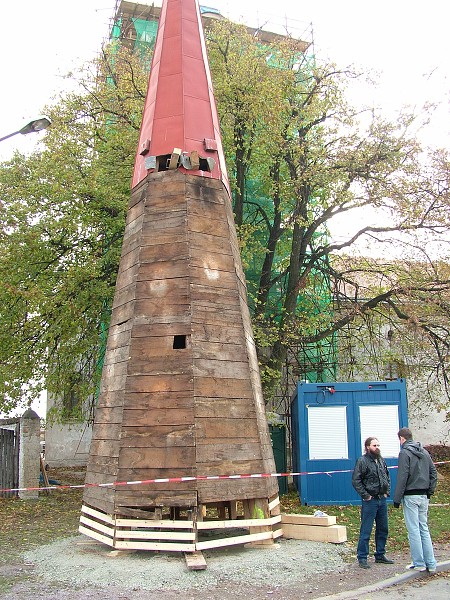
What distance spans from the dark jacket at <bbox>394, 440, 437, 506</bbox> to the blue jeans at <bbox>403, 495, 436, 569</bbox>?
0.34ft

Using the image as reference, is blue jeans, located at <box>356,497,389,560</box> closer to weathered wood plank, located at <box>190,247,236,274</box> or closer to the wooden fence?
weathered wood plank, located at <box>190,247,236,274</box>

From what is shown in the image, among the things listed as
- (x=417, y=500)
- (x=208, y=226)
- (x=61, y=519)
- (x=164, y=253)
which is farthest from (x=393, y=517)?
(x=164, y=253)

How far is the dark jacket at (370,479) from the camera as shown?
8141 millimetres

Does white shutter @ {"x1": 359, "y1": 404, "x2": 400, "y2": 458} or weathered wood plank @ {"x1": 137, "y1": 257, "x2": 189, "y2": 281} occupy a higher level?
weathered wood plank @ {"x1": 137, "y1": 257, "x2": 189, "y2": 281}

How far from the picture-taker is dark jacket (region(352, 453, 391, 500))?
8.14 m

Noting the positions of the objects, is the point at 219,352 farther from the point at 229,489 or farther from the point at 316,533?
the point at 316,533

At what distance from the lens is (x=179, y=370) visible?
30.1 feet

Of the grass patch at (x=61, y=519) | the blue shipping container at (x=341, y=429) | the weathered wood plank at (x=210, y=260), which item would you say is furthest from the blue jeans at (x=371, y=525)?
the blue shipping container at (x=341, y=429)

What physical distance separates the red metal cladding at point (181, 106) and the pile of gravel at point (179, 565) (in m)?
6.16

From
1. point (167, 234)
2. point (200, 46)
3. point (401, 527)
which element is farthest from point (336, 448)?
point (200, 46)

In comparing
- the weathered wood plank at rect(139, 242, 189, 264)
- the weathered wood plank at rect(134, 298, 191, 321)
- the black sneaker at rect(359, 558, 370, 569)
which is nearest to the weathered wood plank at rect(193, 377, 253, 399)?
the weathered wood plank at rect(134, 298, 191, 321)

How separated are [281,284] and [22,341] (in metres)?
9.22

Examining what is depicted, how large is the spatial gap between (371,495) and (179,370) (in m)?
3.19

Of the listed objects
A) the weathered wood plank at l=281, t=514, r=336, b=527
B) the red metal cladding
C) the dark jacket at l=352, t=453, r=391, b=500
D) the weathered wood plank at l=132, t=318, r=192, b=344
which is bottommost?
the weathered wood plank at l=281, t=514, r=336, b=527
